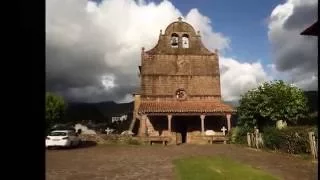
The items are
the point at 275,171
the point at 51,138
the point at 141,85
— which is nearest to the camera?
the point at 275,171

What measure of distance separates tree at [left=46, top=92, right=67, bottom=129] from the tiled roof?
55.8 ft

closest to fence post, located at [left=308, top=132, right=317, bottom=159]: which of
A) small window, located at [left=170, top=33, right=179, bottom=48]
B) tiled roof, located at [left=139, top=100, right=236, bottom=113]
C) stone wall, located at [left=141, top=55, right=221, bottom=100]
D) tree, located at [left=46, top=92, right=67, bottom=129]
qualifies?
tiled roof, located at [left=139, top=100, right=236, bottom=113]

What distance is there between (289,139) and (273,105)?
931 cm

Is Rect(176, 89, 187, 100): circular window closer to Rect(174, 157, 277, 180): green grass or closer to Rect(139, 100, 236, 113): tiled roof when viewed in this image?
Rect(139, 100, 236, 113): tiled roof

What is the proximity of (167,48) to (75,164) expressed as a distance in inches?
932

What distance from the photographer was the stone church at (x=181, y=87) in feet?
126

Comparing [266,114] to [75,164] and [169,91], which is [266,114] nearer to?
[169,91]

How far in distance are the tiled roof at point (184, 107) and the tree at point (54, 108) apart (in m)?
17.0

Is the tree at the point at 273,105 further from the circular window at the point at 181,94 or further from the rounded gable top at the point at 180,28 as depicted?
the rounded gable top at the point at 180,28

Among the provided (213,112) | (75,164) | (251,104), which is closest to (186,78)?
(213,112)

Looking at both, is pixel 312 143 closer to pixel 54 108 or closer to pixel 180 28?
pixel 180 28

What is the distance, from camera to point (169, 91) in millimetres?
39906

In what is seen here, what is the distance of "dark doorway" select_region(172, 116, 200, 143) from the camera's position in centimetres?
3912
